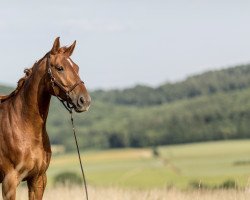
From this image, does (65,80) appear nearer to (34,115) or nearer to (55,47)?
(55,47)

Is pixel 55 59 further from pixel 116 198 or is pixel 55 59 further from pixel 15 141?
pixel 116 198

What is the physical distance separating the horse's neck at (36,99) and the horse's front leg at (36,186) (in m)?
0.87

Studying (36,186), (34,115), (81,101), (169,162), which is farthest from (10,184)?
(169,162)

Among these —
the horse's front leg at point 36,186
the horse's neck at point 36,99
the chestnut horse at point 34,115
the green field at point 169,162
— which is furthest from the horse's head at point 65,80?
the green field at point 169,162

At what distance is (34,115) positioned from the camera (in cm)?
962

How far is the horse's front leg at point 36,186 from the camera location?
9734 mm

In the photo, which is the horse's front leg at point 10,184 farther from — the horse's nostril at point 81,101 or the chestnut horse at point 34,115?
the horse's nostril at point 81,101

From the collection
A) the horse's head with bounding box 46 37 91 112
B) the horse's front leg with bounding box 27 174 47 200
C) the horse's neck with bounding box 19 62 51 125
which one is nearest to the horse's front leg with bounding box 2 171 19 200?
the horse's front leg with bounding box 27 174 47 200

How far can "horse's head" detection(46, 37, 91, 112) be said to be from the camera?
9.05m

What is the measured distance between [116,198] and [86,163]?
121416 mm

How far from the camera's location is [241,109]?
169875mm

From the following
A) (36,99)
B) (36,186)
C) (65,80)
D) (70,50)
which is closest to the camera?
(65,80)

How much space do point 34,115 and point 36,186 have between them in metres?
1.10

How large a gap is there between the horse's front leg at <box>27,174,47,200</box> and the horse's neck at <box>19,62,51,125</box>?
87cm
